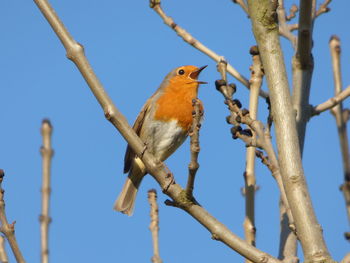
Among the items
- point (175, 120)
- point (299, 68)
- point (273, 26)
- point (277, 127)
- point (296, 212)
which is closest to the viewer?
point (296, 212)

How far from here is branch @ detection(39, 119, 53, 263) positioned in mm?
3037

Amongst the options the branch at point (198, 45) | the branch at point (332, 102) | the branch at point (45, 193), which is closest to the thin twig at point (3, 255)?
the branch at point (45, 193)

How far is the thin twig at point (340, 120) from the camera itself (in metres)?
3.25

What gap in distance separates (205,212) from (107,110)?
0.80 m

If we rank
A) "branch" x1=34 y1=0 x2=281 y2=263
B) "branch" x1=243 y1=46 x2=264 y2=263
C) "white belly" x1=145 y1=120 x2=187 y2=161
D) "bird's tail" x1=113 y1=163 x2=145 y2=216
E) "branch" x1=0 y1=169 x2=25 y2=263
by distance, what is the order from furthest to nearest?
"bird's tail" x1=113 y1=163 x2=145 y2=216, "white belly" x1=145 y1=120 x2=187 y2=161, "branch" x1=243 y1=46 x2=264 y2=263, "branch" x1=34 y1=0 x2=281 y2=263, "branch" x1=0 y1=169 x2=25 y2=263

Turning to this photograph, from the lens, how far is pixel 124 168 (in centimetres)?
662

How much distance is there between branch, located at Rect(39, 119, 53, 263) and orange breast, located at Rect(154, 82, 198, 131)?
289 centimetres

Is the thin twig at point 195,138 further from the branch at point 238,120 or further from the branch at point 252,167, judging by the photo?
the branch at point 252,167

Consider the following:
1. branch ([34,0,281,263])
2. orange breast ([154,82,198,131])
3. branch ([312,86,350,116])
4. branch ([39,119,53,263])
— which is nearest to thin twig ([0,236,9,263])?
Answer: branch ([39,119,53,263])

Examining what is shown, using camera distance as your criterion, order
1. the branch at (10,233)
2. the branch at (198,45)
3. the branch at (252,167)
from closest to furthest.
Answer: the branch at (10,233), the branch at (252,167), the branch at (198,45)

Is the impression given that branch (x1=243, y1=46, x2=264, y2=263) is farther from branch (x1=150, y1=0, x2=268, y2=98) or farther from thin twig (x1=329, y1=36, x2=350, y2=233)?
thin twig (x1=329, y1=36, x2=350, y2=233)

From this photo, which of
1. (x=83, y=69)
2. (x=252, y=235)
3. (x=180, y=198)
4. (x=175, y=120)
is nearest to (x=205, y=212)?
(x=180, y=198)

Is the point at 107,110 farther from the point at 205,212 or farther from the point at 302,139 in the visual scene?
the point at 302,139

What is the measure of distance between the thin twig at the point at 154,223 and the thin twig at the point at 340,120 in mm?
1162
